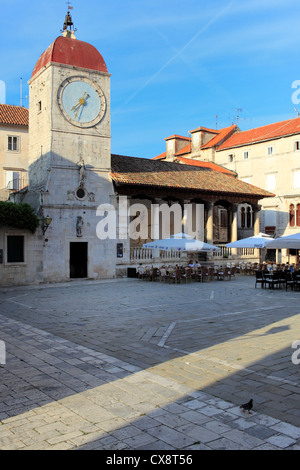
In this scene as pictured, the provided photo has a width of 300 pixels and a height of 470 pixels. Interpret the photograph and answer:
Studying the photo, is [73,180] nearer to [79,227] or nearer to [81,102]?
[79,227]

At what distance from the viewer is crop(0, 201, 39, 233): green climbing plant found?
19.1m

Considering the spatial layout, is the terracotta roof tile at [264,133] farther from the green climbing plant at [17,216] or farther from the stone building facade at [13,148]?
the green climbing plant at [17,216]

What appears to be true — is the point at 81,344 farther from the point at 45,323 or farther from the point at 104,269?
Answer: the point at 104,269

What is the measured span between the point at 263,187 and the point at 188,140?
1195cm

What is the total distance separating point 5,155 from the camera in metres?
33.8

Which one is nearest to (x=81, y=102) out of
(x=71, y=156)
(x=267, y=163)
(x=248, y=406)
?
(x=71, y=156)

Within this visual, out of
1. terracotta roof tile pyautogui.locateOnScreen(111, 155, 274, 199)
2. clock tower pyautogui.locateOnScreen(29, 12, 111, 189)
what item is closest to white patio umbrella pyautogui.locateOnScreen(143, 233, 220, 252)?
terracotta roof tile pyautogui.locateOnScreen(111, 155, 274, 199)

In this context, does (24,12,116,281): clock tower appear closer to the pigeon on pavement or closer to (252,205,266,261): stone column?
(252,205,266,261): stone column

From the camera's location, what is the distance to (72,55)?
22922mm

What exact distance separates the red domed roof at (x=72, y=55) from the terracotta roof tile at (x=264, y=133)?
16.3 metres

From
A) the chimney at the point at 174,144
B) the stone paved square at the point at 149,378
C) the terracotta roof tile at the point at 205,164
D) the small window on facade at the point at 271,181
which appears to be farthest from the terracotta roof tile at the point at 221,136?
the stone paved square at the point at 149,378

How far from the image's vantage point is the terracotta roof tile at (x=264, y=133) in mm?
33625

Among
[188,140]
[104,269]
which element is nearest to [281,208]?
[188,140]

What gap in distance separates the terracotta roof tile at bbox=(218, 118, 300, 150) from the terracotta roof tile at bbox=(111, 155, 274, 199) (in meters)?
5.81
